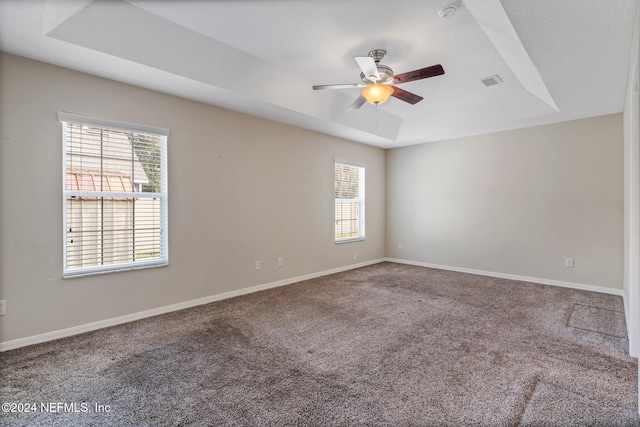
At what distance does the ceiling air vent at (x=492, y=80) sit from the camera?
146 inches

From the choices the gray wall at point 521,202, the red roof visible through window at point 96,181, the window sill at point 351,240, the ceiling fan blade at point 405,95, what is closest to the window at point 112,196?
the red roof visible through window at point 96,181

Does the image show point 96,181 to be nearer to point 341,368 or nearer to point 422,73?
point 341,368

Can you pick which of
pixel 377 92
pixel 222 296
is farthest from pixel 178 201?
pixel 377 92

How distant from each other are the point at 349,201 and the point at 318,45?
129 inches

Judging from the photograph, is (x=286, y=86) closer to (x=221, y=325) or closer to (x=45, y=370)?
(x=221, y=325)

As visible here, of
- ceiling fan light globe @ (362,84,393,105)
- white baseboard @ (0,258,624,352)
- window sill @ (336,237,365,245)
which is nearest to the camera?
white baseboard @ (0,258,624,352)

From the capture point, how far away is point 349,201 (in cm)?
593

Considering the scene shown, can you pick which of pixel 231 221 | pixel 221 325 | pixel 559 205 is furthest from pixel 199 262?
pixel 559 205

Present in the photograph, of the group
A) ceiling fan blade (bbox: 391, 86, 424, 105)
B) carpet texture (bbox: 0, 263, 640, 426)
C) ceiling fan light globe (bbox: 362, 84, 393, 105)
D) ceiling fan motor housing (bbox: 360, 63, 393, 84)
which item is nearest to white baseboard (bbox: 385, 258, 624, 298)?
carpet texture (bbox: 0, 263, 640, 426)

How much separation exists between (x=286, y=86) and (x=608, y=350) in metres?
4.08

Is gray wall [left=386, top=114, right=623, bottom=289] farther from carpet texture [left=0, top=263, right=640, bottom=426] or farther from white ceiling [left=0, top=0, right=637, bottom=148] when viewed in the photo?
carpet texture [left=0, top=263, right=640, bottom=426]

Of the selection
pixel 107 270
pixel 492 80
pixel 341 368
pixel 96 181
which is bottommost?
pixel 341 368

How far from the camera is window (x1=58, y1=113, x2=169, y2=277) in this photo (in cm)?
291

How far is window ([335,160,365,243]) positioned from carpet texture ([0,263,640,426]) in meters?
2.28
